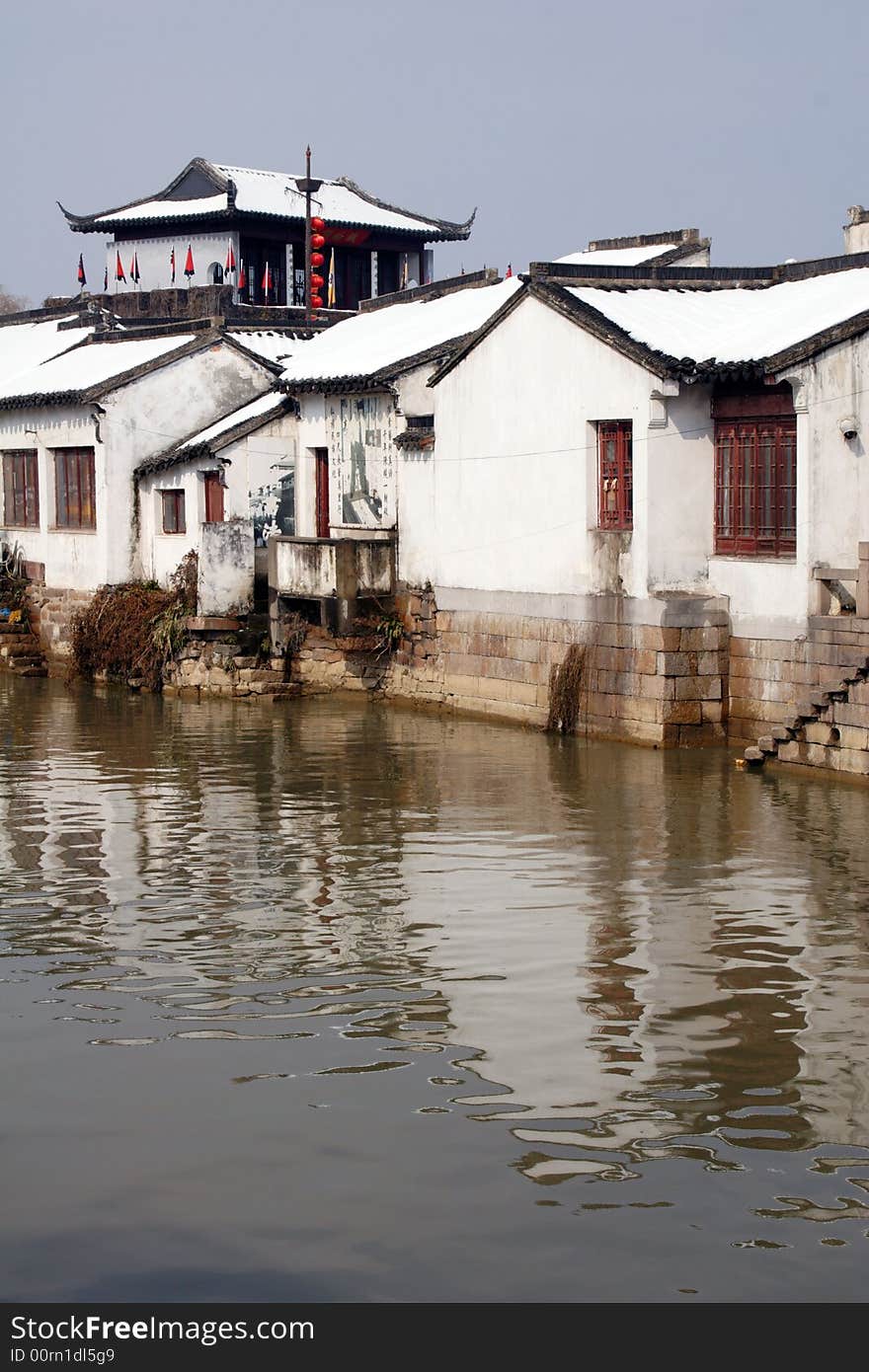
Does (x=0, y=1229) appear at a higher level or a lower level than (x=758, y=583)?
lower

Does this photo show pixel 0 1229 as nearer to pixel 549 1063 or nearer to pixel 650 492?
pixel 549 1063

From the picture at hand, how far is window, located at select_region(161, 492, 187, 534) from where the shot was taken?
31.2 metres

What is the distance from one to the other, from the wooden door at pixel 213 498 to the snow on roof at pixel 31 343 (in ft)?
25.8

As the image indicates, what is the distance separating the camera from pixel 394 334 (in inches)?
1163

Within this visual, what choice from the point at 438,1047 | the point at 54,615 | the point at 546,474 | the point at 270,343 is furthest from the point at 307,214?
the point at 438,1047

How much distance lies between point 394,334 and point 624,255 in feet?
21.0

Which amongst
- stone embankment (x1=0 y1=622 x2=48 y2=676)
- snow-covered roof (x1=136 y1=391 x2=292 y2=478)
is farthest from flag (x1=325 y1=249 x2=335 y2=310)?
stone embankment (x1=0 y1=622 x2=48 y2=676)

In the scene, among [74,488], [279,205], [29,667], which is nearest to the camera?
[29,667]

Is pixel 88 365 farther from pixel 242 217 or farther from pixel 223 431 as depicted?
pixel 242 217

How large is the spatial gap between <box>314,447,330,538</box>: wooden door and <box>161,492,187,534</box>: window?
292 cm

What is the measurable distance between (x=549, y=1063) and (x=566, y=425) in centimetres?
1418

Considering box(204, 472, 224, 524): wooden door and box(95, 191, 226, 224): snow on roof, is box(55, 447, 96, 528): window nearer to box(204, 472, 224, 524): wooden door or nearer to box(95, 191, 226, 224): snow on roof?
box(204, 472, 224, 524): wooden door

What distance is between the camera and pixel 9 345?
40.5 metres
